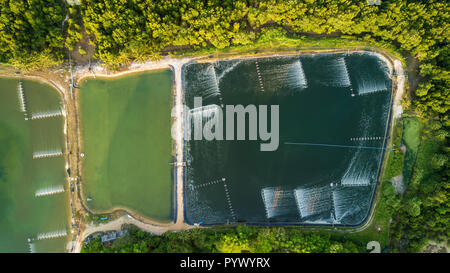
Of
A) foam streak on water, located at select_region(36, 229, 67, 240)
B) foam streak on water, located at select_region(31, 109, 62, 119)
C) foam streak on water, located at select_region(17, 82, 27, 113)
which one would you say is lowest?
foam streak on water, located at select_region(36, 229, 67, 240)

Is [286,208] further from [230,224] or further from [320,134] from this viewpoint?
[320,134]

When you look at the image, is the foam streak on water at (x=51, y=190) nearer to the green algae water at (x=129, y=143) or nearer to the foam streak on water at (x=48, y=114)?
the green algae water at (x=129, y=143)

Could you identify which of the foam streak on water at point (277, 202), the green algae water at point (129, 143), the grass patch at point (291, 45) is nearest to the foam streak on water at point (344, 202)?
the foam streak on water at point (277, 202)

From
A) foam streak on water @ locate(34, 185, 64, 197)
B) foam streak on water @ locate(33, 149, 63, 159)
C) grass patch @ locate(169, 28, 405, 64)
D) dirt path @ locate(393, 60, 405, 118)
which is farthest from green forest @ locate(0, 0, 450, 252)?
foam streak on water @ locate(33, 149, 63, 159)

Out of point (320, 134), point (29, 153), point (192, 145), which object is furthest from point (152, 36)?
point (320, 134)

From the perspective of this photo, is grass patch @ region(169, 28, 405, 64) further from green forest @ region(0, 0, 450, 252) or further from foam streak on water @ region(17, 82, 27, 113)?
foam streak on water @ region(17, 82, 27, 113)

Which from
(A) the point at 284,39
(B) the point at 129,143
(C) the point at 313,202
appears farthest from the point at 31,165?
(C) the point at 313,202

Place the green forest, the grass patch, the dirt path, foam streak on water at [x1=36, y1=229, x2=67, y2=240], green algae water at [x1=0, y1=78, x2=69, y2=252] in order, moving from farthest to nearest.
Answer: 1. green algae water at [x1=0, y1=78, x2=69, y2=252]
2. foam streak on water at [x1=36, y1=229, x2=67, y2=240]
3. the dirt path
4. the grass patch
5. the green forest
